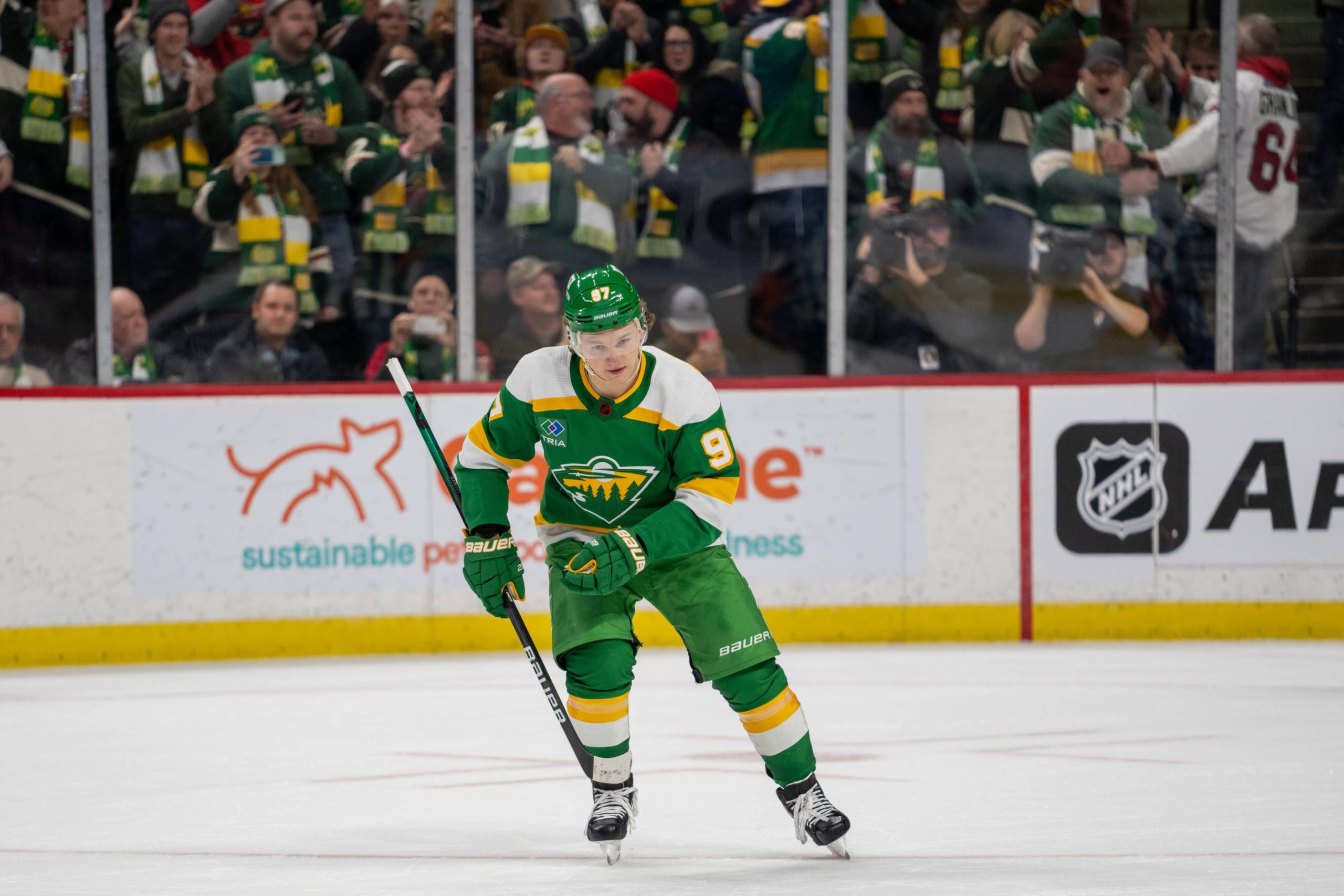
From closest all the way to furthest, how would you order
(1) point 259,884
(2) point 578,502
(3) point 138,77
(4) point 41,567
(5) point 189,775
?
(1) point 259,884 < (2) point 578,502 < (5) point 189,775 < (4) point 41,567 < (3) point 138,77

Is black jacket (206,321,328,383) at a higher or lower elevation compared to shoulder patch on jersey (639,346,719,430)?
lower

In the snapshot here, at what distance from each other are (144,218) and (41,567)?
1654mm

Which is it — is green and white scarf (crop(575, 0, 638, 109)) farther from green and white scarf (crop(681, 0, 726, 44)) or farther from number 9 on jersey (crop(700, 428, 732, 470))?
number 9 on jersey (crop(700, 428, 732, 470))

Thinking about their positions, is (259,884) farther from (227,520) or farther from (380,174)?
(380,174)

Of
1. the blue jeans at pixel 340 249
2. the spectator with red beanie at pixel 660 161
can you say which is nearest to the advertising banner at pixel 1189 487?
the spectator with red beanie at pixel 660 161

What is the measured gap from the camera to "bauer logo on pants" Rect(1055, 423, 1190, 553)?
736cm

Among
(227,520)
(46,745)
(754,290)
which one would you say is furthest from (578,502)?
(754,290)

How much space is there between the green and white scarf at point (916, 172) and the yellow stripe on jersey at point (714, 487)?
4684mm

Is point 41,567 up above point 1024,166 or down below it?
below

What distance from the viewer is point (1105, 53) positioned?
7.95 metres

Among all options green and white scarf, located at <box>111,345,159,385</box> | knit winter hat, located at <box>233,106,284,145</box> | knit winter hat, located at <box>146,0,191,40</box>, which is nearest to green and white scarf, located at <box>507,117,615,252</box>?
knit winter hat, located at <box>233,106,284,145</box>

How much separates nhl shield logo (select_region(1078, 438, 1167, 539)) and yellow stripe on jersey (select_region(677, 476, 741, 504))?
4276 mm

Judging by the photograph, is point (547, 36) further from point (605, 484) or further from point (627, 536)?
point (627, 536)

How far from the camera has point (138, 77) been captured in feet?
24.9
